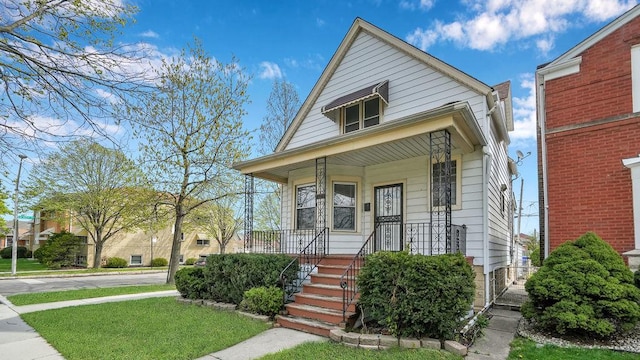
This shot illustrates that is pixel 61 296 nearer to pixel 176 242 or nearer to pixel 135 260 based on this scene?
pixel 176 242

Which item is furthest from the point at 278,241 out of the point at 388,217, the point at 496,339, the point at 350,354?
the point at 496,339

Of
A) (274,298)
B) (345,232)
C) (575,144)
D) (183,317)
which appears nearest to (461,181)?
(575,144)

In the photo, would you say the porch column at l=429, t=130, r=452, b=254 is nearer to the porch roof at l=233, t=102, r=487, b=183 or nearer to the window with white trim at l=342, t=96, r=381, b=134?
the porch roof at l=233, t=102, r=487, b=183

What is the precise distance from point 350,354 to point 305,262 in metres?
3.76

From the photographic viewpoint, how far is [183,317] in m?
7.29

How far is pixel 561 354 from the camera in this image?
16.4 feet

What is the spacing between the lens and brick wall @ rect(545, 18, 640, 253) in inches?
284

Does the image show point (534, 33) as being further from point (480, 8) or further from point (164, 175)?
point (164, 175)

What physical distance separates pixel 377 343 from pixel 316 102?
26.4 feet

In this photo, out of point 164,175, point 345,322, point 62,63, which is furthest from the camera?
point 164,175

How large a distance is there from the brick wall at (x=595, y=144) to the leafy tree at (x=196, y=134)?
10.5 metres

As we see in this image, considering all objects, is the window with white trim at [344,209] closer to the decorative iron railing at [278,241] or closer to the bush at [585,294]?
the decorative iron railing at [278,241]

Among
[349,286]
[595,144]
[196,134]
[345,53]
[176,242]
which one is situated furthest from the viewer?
[176,242]

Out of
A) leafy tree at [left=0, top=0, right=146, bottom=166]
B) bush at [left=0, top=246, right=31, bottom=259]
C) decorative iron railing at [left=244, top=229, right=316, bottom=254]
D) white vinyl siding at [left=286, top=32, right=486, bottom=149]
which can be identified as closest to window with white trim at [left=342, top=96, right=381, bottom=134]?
white vinyl siding at [left=286, top=32, right=486, bottom=149]
